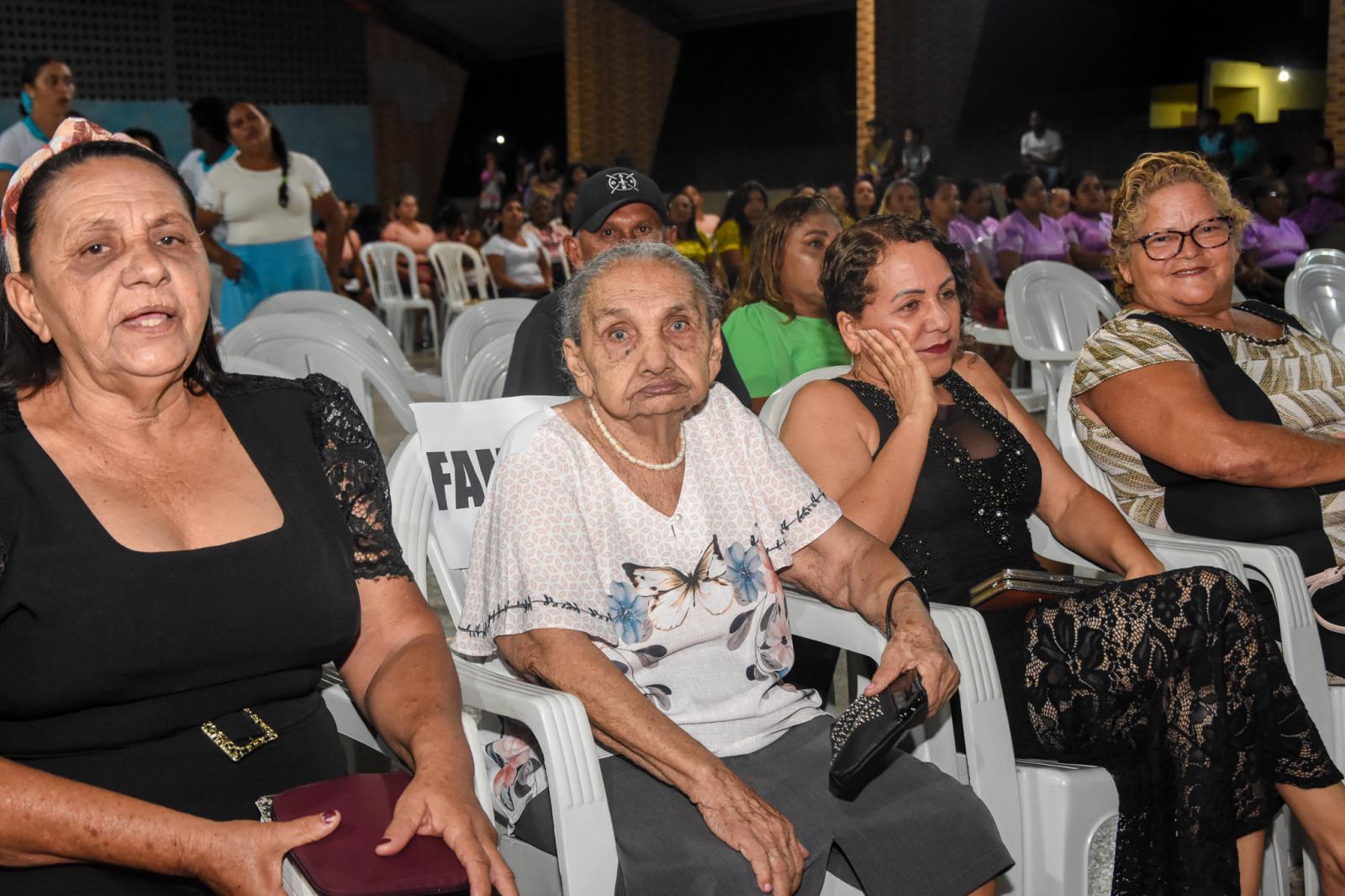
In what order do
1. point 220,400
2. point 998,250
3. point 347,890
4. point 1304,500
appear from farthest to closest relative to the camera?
1. point 998,250
2. point 1304,500
3. point 220,400
4. point 347,890

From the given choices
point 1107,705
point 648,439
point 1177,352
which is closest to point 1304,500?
point 1177,352

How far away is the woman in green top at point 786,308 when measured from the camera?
11.6 feet

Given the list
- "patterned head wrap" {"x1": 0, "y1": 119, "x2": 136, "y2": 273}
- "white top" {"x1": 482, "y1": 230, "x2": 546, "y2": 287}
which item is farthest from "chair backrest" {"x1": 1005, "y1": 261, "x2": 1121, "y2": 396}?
"white top" {"x1": 482, "y1": 230, "x2": 546, "y2": 287}

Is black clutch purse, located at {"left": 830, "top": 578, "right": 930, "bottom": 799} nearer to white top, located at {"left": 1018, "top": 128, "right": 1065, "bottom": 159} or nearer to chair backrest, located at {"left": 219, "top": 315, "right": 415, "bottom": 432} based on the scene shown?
chair backrest, located at {"left": 219, "top": 315, "right": 415, "bottom": 432}

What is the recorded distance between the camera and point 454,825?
4.59 ft

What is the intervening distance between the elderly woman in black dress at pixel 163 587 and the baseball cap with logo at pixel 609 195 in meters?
1.42

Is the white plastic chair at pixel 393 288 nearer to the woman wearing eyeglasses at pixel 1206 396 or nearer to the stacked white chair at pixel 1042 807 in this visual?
the woman wearing eyeglasses at pixel 1206 396

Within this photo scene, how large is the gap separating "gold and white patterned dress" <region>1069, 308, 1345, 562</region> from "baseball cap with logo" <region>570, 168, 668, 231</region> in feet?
3.63

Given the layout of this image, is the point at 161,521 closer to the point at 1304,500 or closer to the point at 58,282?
the point at 58,282

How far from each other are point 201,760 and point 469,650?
451 millimetres

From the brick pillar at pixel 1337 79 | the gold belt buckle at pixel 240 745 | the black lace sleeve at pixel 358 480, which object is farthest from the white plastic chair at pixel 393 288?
the gold belt buckle at pixel 240 745

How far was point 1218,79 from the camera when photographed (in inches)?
664

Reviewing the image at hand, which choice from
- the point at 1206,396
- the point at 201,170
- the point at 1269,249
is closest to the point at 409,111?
the point at 1269,249

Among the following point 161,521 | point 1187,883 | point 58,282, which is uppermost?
point 58,282
